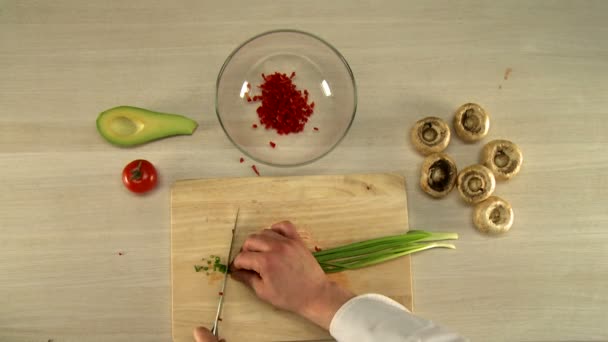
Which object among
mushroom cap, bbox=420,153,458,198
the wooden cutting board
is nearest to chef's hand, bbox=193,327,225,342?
the wooden cutting board

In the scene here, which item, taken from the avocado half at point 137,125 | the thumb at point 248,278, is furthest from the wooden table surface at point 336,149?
the thumb at point 248,278

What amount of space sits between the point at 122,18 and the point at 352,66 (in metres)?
0.58

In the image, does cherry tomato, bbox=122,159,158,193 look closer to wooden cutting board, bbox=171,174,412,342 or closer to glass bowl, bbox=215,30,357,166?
wooden cutting board, bbox=171,174,412,342

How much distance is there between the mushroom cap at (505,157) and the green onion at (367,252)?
241mm

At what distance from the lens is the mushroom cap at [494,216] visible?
3.86ft

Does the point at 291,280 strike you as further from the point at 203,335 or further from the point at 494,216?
the point at 494,216

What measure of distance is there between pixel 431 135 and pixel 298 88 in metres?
0.35

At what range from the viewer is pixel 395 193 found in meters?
1.19

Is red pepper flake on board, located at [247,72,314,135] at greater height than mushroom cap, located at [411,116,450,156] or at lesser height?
greater

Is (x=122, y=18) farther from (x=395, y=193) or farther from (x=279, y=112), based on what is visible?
(x=395, y=193)

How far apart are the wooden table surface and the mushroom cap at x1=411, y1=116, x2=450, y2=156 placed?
0.05 meters

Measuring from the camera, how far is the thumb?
3.60 feet

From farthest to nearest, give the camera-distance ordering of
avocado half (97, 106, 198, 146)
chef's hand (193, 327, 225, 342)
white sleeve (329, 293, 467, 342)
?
avocado half (97, 106, 198, 146) → chef's hand (193, 327, 225, 342) → white sleeve (329, 293, 467, 342)

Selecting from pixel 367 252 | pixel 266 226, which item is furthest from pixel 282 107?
pixel 367 252
